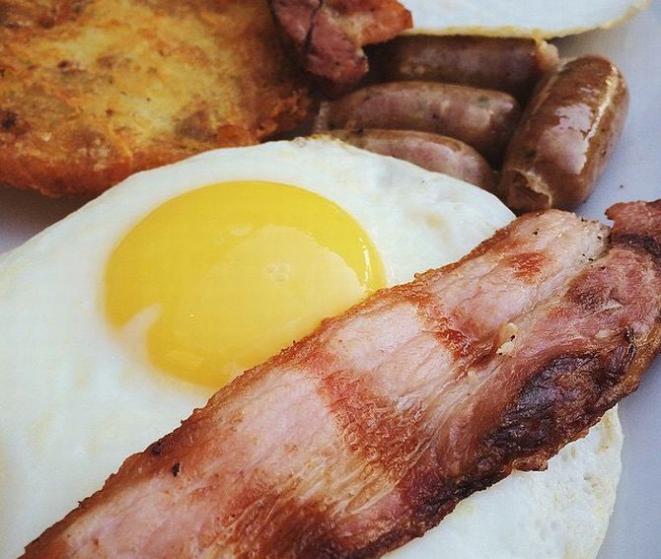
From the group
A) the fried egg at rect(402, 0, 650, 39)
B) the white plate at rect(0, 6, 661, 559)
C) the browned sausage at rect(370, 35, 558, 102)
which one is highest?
the fried egg at rect(402, 0, 650, 39)

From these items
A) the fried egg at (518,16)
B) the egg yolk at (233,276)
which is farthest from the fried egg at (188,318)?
the fried egg at (518,16)

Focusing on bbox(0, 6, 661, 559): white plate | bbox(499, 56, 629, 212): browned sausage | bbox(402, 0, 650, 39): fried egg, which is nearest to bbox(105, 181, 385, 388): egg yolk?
bbox(499, 56, 629, 212): browned sausage

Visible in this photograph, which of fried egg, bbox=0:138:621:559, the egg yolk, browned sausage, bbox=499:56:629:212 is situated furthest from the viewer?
browned sausage, bbox=499:56:629:212

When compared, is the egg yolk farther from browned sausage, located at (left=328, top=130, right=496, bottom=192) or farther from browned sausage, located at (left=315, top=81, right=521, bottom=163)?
browned sausage, located at (left=315, top=81, right=521, bottom=163)

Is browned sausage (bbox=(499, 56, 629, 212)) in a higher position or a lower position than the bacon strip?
lower

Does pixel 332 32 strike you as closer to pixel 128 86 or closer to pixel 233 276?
pixel 128 86

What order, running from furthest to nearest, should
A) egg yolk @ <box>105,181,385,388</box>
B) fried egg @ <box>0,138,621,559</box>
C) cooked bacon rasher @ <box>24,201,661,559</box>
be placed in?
egg yolk @ <box>105,181,385,388</box>
fried egg @ <box>0,138,621,559</box>
cooked bacon rasher @ <box>24,201,661,559</box>

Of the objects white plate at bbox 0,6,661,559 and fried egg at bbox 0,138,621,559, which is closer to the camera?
fried egg at bbox 0,138,621,559
